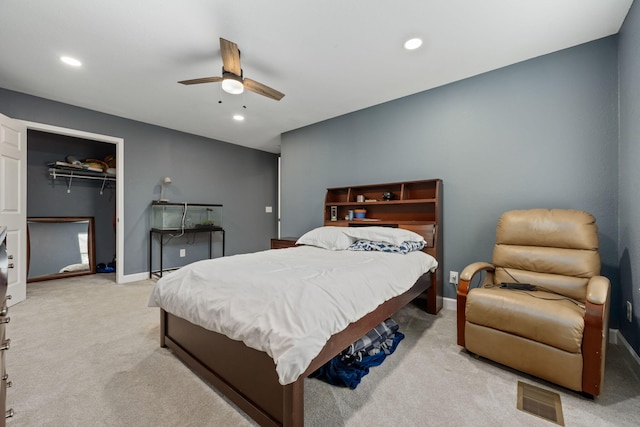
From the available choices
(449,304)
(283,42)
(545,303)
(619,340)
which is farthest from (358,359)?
(283,42)

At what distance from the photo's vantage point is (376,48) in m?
2.35

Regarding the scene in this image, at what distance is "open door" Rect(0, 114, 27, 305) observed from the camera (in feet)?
9.50

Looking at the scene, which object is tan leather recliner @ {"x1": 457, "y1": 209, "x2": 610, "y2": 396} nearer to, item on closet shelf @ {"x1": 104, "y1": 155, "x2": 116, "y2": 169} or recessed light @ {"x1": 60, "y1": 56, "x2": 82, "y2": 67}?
recessed light @ {"x1": 60, "y1": 56, "x2": 82, "y2": 67}

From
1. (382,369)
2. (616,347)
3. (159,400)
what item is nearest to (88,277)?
Answer: (159,400)

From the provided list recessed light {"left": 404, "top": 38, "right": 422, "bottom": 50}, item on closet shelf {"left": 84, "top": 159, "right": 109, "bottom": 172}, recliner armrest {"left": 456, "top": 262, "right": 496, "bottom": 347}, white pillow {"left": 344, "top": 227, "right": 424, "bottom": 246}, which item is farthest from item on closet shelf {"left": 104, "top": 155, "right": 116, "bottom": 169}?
recliner armrest {"left": 456, "top": 262, "right": 496, "bottom": 347}

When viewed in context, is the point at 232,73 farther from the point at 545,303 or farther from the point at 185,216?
the point at 185,216

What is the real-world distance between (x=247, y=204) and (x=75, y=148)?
2.99 metres

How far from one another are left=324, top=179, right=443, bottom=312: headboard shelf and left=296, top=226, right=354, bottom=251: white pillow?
20.6 inches

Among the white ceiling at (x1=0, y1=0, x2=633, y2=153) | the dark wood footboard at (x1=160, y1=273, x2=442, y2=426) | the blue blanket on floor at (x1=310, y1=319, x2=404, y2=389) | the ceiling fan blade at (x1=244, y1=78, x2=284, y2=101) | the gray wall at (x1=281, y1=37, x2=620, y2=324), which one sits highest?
the white ceiling at (x1=0, y1=0, x2=633, y2=153)

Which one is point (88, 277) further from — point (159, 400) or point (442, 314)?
point (442, 314)

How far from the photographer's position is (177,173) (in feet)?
15.1

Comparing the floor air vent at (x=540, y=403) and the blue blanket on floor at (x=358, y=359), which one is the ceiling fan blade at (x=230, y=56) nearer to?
the blue blanket on floor at (x=358, y=359)

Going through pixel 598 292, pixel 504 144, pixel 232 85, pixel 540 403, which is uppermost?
pixel 232 85

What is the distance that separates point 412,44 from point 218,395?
117 inches
